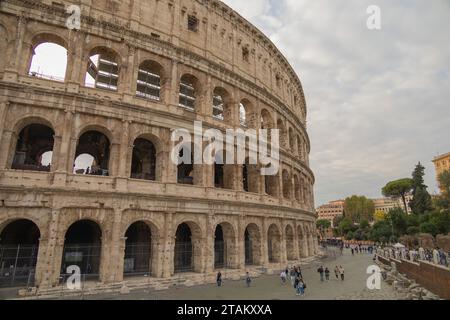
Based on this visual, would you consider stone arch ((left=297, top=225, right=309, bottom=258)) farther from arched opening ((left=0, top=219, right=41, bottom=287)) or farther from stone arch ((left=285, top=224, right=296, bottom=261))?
arched opening ((left=0, top=219, right=41, bottom=287))

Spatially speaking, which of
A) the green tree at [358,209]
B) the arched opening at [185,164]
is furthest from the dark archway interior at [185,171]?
the green tree at [358,209]

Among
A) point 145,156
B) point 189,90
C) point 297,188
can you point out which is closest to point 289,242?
point 297,188

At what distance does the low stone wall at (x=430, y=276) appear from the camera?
45.1 feet

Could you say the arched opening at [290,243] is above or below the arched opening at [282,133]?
below

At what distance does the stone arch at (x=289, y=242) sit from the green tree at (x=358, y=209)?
73797mm

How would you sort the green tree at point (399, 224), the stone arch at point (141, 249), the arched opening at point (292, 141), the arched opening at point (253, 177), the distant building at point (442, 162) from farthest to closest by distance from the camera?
the distant building at point (442, 162)
the green tree at point (399, 224)
the arched opening at point (292, 141)
the arched opening at point (253, 177)
the stone arch at point (141, 249)

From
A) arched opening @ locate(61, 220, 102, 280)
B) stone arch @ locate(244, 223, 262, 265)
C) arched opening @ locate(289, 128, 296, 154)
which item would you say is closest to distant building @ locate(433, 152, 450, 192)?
arched opening @ locate(289, 128, 296, 154)

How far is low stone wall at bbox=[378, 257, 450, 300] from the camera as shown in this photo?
13750 millimetres

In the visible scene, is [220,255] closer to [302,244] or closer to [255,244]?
[255,244]

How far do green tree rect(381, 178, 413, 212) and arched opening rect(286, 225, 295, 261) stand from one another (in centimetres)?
5690

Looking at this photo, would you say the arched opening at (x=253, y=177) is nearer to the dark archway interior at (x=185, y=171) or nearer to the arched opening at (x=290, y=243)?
the dark archway interior at (x=185, y=171)

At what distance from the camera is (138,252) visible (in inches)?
712
